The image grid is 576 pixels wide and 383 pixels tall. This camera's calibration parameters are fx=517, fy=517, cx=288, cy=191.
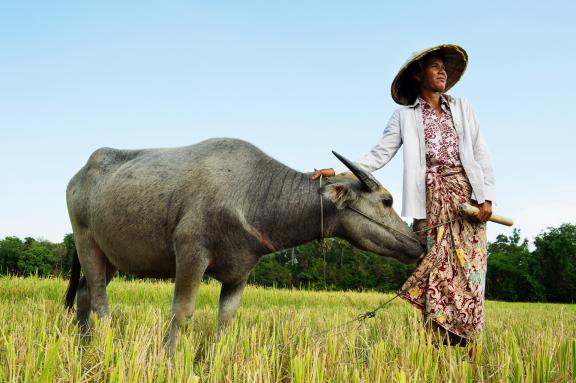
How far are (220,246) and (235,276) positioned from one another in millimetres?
291

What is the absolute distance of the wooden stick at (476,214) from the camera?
11.4 ft

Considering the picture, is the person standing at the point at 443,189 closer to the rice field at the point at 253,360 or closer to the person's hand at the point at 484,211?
the person's hand at the point at 484,211

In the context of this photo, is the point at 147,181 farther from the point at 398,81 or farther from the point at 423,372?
the point at 423,372

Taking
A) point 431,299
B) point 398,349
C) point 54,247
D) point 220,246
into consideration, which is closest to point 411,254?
point 431,299

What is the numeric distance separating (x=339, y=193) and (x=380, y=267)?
34.4 meters

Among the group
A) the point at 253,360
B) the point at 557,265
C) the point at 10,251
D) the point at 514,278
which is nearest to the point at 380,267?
the point at 514,278

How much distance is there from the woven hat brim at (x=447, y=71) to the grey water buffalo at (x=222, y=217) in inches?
28.7

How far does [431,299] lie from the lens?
3.51 metres

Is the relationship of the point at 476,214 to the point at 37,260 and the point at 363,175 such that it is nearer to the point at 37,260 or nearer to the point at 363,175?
the point at 363,175

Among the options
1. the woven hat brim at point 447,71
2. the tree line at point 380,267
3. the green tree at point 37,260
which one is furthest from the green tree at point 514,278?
the woven hat brim at point 447,71

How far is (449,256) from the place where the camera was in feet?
11.7

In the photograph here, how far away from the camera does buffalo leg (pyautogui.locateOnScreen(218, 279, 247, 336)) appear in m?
4.13

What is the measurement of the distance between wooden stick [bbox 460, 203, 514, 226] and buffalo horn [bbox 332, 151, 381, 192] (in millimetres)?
657

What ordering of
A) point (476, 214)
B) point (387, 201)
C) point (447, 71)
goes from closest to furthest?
point (476, 214)
point (387, 201)
point (447, 71)
